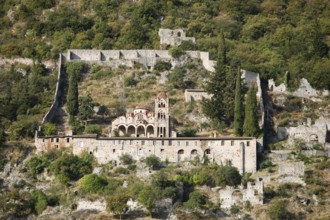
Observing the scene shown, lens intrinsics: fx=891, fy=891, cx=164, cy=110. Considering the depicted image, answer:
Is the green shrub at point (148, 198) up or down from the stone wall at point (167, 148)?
down

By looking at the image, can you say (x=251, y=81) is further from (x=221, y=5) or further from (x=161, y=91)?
(x=221, y=5)

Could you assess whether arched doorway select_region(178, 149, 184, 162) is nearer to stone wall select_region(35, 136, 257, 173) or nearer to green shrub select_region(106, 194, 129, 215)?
stone wall select_region(35, 136, 257, 173)

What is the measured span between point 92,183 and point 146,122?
9.56 m

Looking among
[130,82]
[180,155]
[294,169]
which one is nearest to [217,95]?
[180,155]

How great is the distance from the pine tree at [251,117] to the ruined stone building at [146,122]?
22.7 feet

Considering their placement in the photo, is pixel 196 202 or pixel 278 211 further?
pixel 196 202

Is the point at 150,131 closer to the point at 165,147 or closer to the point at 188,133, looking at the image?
the point at 188,133

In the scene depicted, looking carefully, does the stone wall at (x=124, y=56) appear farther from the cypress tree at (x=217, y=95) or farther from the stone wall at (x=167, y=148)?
the stone wall at (x=167, y=148)

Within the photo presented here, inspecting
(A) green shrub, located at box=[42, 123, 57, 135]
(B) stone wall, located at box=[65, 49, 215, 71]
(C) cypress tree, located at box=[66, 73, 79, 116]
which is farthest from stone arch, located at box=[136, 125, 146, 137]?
(B) stone wall, located at box=[65, 49, 215, 71]

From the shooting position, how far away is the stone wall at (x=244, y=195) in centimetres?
7075

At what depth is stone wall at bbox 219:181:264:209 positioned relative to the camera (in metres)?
70.8

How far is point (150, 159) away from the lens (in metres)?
75.0

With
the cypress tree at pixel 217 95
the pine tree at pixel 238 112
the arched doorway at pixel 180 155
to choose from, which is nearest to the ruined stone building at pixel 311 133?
the pine tree at pixel 238 112

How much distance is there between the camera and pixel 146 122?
260ft
